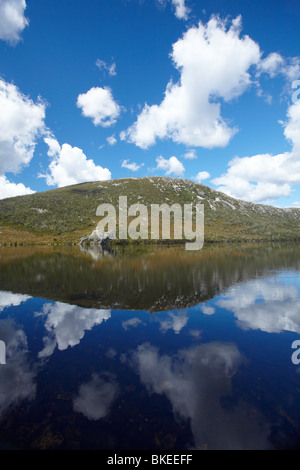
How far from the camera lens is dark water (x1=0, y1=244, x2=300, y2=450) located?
8.07 metres

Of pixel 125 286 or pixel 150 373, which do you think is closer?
pixel 150 373

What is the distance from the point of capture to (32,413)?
29.5ft

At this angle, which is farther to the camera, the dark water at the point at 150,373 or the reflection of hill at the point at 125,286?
the reflection of hill at the point at 125,286

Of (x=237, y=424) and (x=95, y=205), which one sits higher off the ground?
(x=95, y=205)

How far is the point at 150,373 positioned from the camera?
11.9m

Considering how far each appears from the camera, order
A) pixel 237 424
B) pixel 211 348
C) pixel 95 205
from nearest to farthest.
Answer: pixel 237 424 → pixel 211 348 → pixel 95 205

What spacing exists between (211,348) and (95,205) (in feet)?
620

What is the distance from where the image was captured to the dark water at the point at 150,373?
8.07 meters

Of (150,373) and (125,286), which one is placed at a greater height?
(125,286)

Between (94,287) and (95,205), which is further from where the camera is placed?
(95,205)

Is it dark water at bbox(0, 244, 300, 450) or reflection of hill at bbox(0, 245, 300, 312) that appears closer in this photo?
dark water at bbox(0, 244, 300, 450)

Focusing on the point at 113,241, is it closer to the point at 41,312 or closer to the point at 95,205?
the point at 95,205
